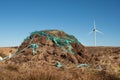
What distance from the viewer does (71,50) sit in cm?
1862

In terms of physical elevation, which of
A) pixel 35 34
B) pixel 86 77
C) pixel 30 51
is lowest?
pixel 86 77

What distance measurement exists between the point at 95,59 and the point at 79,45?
1.75 metres

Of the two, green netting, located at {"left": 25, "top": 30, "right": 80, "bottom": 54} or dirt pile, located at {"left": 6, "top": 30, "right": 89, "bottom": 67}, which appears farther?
green netting, located at {"left": 25, "top": 30, "right": 80, "bottom": 54}

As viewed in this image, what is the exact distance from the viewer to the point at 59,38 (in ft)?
62.5

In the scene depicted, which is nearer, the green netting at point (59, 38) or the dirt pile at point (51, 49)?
the dirt pile at point (51, 49)

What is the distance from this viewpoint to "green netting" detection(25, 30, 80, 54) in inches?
729

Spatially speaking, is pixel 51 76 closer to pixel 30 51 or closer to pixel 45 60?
pixel 45 60

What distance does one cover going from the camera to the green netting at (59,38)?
18.5 meters

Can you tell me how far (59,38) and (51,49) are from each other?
54.8 inches

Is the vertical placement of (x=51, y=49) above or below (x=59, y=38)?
below

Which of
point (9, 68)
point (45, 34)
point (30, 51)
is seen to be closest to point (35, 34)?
point (45, 34)

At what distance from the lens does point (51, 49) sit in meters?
Answer: 17.9

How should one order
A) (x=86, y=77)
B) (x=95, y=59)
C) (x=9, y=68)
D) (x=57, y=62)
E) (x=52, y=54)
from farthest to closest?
1. (x=95, y=59)
2. (x=52, y=54)
3. (x=57, y=62)
4. (x=9, y=68)
5. (x=86, y=77)

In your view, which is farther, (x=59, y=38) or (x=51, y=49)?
(x=59, y=38)
